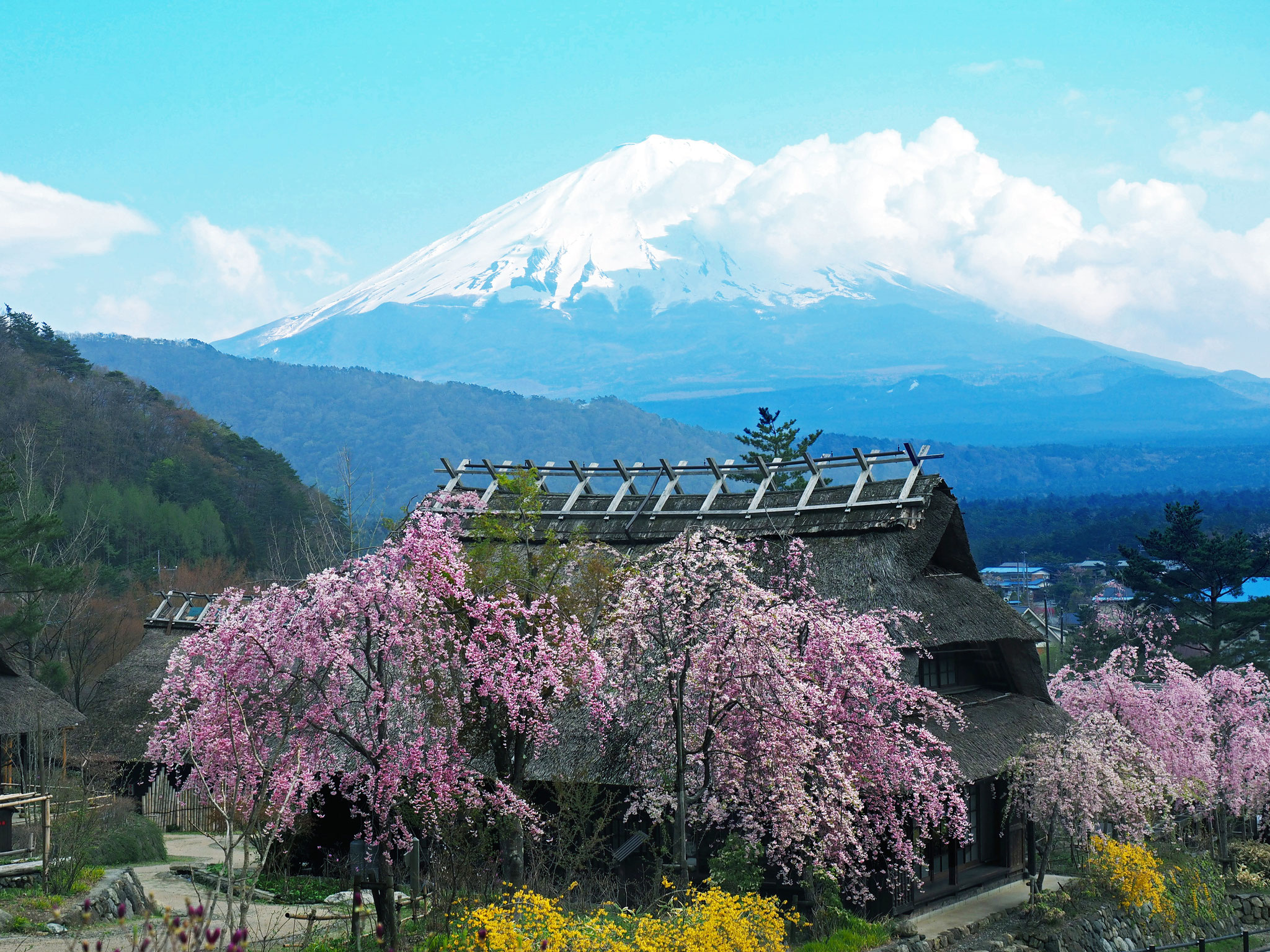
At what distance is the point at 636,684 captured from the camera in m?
16.1

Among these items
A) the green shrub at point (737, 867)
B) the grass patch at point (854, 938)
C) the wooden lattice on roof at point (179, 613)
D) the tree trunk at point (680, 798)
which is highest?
the wooden lattice on roof at point (179, 613)

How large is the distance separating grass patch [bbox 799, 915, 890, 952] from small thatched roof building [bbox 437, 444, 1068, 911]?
4.15 feet

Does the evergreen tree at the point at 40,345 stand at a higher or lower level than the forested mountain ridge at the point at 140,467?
higher

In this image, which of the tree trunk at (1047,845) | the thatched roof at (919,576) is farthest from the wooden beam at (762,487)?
the tree trunk at (1047,845)

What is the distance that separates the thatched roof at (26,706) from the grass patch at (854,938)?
1502cm

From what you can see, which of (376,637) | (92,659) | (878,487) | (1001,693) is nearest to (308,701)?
(376,637)

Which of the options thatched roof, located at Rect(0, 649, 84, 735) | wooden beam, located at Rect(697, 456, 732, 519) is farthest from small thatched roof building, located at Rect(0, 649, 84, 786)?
wooden beam, located at Rect(697, 456, 732, 519)

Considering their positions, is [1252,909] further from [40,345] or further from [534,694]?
[40,345]

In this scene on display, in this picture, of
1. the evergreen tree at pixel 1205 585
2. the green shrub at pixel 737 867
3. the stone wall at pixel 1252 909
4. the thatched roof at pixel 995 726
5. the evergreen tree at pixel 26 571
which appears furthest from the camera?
the evergreen tree at pixel 1205 585

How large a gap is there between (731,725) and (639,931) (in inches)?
157

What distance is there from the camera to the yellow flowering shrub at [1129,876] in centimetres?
1970

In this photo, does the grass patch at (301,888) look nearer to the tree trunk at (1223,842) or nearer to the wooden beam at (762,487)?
the wooden beam at (762,487)

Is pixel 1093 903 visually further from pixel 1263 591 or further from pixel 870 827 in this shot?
pixel 1263 591

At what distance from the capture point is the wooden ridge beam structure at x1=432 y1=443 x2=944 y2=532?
837 inches
